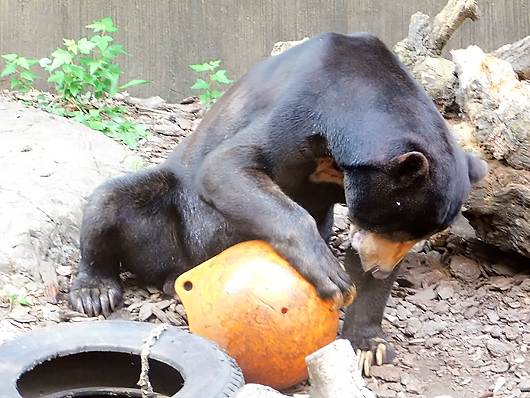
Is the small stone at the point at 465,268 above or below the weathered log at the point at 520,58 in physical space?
below

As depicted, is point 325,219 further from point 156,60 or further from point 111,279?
point 156,60

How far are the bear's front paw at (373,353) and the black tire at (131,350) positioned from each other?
1263 mm

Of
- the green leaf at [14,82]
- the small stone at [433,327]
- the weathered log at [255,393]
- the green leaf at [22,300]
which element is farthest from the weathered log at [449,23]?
the weathered log at [255,393]

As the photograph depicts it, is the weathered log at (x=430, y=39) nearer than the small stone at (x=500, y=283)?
No

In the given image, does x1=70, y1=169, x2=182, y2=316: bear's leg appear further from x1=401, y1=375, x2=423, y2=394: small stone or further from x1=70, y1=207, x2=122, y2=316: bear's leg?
x1=401, y1=375, x2=423, y2=394: small stone

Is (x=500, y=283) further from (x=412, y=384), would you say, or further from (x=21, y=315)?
(x=21, y=315)

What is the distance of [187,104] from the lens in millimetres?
7613

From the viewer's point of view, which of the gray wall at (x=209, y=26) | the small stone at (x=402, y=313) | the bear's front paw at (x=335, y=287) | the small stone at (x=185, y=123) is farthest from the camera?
the gray wall at (x=209, y=26)

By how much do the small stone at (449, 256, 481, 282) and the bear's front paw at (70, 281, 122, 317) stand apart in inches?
90.3

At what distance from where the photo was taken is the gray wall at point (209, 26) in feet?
24.6

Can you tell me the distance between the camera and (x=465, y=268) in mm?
5059

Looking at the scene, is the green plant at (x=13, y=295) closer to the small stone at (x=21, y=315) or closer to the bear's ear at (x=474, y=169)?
the small stone at (x=21, y=315)

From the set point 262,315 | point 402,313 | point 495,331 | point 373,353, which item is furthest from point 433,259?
point 262,315

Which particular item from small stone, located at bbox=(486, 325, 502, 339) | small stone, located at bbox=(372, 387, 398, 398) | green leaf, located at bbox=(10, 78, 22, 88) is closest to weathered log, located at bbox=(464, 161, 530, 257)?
small stone, located at bbox=(486, 325, 502, 339)
